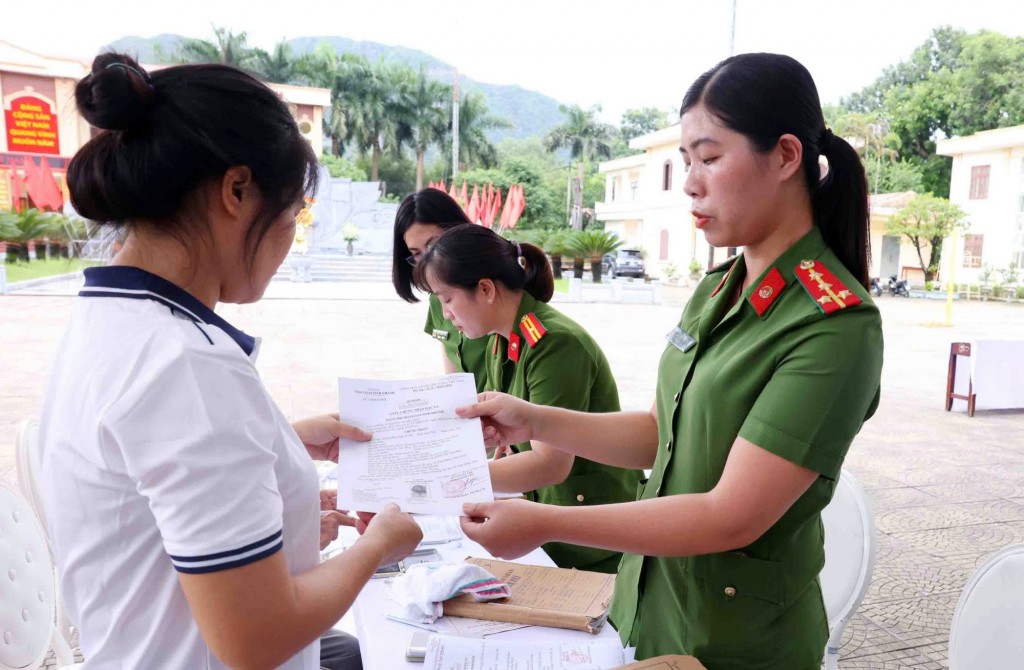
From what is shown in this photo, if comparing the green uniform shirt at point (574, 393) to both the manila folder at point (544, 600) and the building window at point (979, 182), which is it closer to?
the manila folder at point (544, 600)

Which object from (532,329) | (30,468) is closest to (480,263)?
(532,329)

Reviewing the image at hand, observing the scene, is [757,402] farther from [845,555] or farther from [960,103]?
[960,103]

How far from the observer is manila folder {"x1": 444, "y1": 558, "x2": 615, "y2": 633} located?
134 centimetres

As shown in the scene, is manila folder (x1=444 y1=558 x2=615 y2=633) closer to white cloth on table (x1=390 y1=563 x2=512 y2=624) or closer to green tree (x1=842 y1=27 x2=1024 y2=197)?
white cloth on table (x1=390 y1=563 x2=512 y2=624)

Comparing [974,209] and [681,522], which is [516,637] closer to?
[681,522]

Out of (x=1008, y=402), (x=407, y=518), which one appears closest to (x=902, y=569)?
(x=407, y=518)

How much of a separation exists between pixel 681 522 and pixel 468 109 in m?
39.1

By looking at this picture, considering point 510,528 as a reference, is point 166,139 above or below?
above

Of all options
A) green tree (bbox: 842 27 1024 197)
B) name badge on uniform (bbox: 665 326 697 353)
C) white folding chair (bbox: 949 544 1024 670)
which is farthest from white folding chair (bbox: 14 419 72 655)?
green tree (bbox: 842 27 1024 197)

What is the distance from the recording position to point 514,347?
2104 mm

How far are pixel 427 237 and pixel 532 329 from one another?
3.10 ft

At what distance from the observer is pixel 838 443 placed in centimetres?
105

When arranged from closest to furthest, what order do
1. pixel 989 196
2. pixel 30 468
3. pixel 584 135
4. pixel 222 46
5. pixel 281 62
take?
pixel 30 468 < pixel 989 196 < pixel 222 46 < pixel 281 62 < pixel 584 135

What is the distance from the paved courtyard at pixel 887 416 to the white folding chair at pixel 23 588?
3.54 feet
